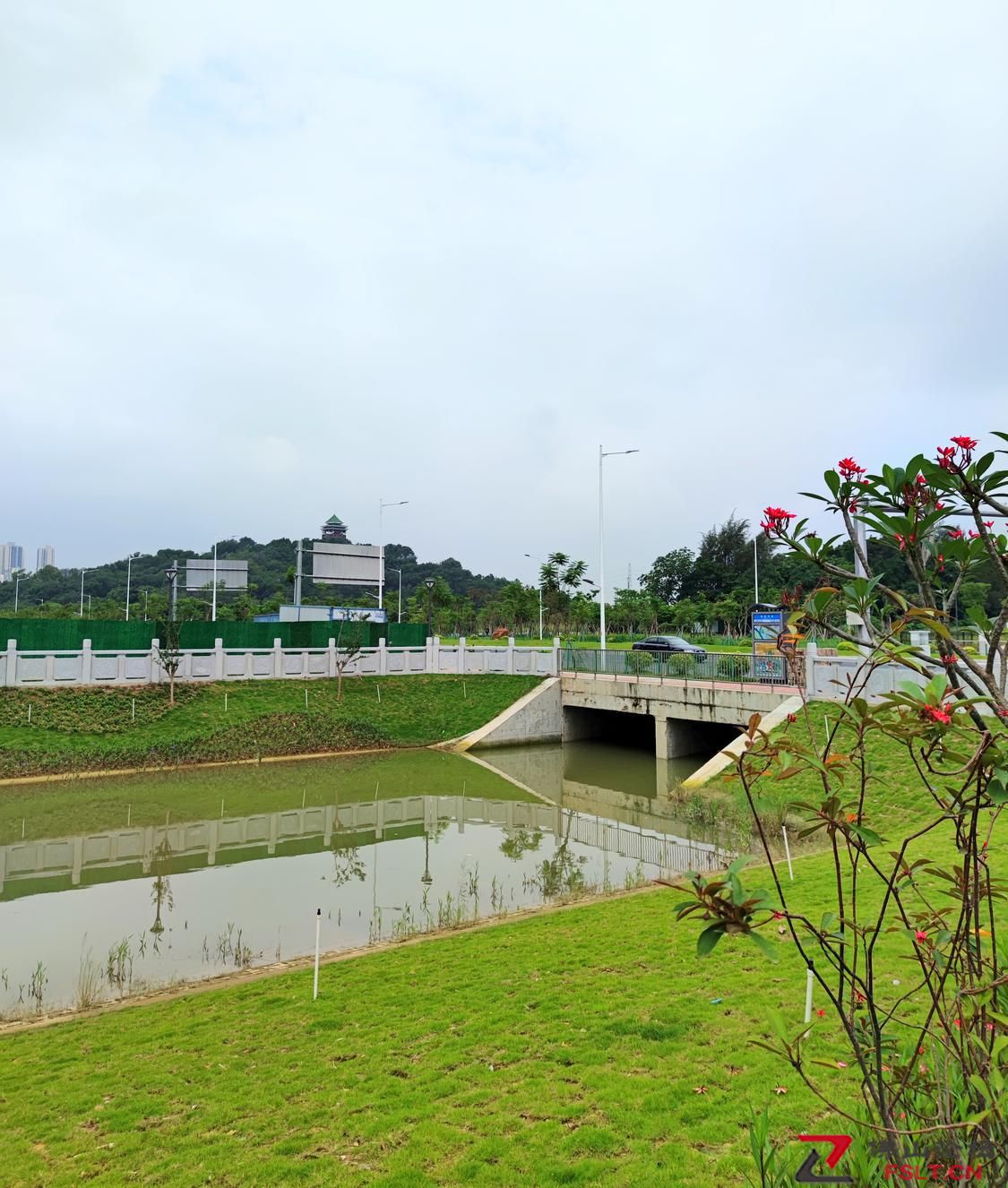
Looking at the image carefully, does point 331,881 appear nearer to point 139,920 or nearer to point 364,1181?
point 139,920

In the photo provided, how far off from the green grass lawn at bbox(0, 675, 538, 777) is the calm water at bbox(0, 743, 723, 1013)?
1.35 m

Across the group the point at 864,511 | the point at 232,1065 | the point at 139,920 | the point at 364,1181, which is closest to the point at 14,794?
the point at 139,920

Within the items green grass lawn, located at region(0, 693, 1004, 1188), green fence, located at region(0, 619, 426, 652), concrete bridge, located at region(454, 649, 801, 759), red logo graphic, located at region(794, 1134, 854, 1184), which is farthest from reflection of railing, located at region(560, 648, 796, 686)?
red logo graphic, located at region(794, 1134, 854, 1184)

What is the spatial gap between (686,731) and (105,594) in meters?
92.4

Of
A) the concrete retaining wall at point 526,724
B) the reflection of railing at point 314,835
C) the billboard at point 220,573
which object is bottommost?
the reflection of railing at point 314,835

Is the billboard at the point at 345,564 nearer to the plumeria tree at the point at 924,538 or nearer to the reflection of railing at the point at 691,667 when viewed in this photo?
the reflection of railing at the point at 691,667

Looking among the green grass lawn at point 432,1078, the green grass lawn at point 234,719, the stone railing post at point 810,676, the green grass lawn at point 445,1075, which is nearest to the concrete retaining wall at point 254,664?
the green grass lawn at point 234,719

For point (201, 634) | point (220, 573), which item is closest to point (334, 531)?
point (220, 573)

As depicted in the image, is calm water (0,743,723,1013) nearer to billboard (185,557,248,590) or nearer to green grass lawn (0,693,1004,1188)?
green grass lawn (0,693,1004,1188)

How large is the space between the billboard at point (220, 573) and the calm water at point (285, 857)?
3407 cm

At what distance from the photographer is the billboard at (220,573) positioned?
55394mm

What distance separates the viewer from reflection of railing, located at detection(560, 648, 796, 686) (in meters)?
24.7

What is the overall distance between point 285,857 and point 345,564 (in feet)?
106

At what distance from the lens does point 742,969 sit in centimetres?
789
